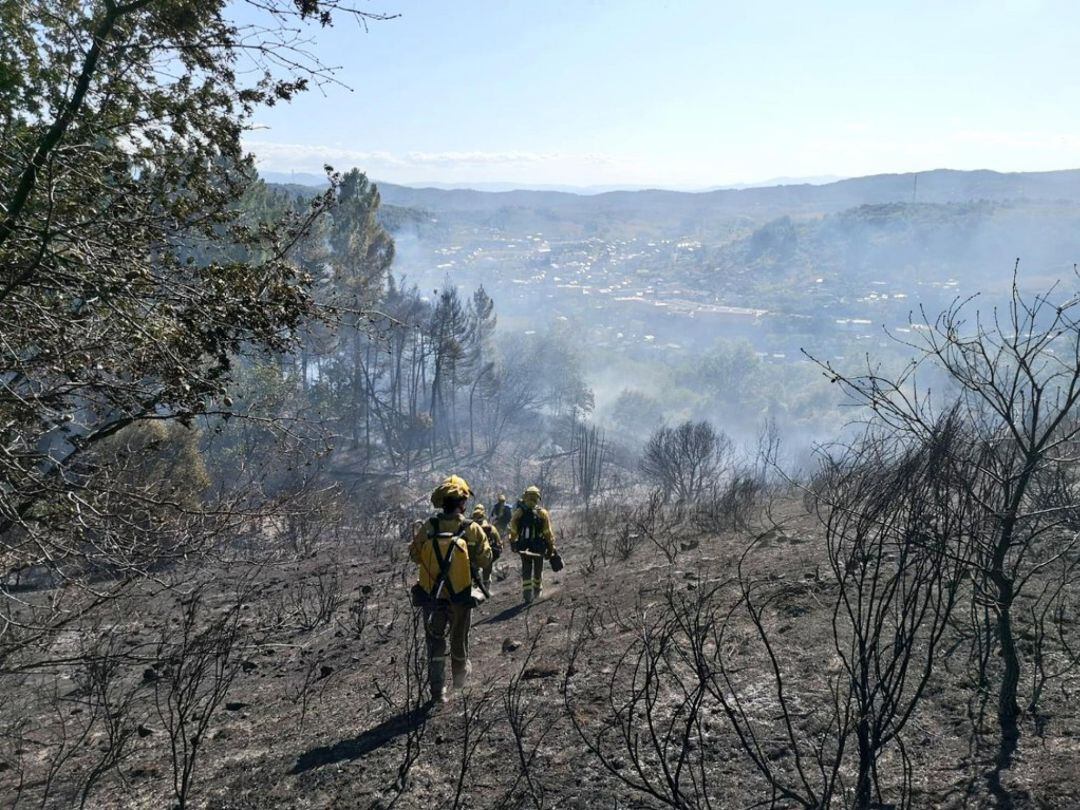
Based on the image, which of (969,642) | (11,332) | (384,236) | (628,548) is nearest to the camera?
(11,332)

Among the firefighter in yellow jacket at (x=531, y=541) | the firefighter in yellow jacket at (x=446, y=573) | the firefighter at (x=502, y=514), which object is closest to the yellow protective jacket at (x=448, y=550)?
the firefighter in yellow jacket at (x=446, y=573)

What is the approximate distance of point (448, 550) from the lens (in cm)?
561

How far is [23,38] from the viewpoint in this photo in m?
4.09

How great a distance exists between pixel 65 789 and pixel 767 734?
4392 mm

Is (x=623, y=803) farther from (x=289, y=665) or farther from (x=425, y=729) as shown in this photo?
(x=289, y=665)

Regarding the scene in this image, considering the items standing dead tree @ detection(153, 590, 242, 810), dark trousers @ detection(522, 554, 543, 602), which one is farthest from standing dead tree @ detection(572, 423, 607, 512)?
standing dead tree @ detection(153, 590, 242, 810)

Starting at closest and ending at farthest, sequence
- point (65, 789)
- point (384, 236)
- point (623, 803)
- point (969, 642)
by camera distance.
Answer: point (623, 803) < point (65, 789) < point (969, 642) < point (384, 236)

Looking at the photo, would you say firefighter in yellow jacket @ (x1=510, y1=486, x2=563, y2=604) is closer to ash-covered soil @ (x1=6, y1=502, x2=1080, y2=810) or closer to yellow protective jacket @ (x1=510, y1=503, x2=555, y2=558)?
yellow protective jacket @ (x1=510, y1=503, x2=555, y2=558)

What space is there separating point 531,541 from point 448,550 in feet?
11.5

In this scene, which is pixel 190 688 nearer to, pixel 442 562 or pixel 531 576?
pixel 442 562

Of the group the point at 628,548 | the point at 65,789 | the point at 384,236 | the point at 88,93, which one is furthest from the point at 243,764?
the point at 384,236

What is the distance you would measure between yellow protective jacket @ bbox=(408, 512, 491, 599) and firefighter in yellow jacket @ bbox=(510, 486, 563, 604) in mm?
3152

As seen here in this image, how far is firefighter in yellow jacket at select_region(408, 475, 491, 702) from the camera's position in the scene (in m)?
5.61

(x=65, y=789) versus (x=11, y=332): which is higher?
(x=11, y=332)
